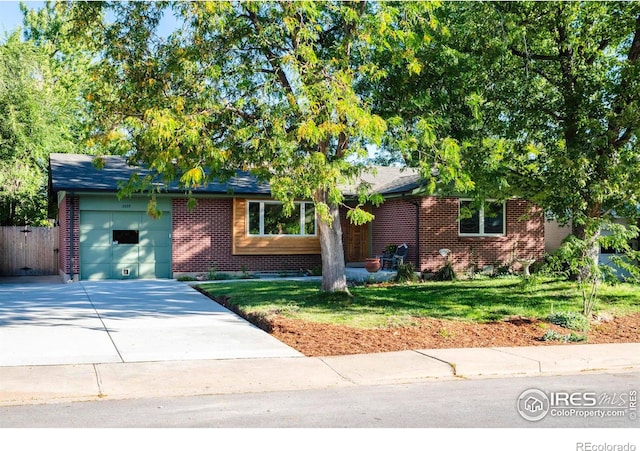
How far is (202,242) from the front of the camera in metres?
21.5

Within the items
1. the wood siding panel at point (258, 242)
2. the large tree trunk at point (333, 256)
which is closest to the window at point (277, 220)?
the wood siding panel at point (258, 242)

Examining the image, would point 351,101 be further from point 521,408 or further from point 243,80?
point 521,408

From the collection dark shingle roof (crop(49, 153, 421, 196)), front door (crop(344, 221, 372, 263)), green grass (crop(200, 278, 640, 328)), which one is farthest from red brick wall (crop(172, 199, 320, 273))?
green grass (crop(200, 278, 640, 328))

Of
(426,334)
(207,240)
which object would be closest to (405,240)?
(207,240)

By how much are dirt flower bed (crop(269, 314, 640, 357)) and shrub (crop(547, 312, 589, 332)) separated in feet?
0.54

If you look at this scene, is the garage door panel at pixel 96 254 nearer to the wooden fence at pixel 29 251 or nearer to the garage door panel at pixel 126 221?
the garage door panel at pixel 126 221

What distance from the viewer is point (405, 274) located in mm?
19891

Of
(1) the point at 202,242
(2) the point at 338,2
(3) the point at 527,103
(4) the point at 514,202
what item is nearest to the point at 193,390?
(2) the point at 338,2

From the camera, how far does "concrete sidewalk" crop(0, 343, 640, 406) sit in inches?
295

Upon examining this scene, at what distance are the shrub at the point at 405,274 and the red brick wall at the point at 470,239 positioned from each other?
94 cm

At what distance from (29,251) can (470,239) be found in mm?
16167

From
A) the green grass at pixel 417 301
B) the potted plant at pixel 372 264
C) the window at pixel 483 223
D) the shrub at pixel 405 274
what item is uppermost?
the window at pixel 483 223

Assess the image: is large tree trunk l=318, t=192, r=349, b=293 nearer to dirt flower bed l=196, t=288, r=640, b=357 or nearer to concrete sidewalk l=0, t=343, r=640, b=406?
dirt flower bed l=196, t=288, r=640, b=357

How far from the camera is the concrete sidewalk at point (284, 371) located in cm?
750
